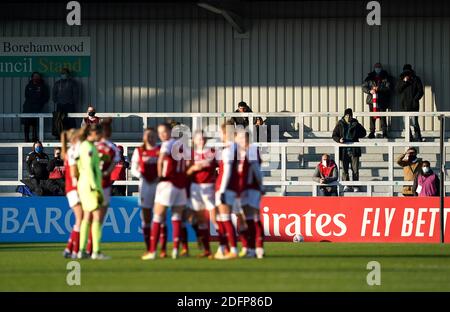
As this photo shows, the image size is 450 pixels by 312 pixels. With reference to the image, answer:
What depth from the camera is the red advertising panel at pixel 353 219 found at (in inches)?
1147

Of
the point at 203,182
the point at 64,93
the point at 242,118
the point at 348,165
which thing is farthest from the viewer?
the point at 64,93

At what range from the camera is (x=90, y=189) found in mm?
20422

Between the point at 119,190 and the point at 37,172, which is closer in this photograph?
the point at 37,172

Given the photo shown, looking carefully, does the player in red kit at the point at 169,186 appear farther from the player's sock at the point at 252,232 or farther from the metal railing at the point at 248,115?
the metal railing at the point at 248,115

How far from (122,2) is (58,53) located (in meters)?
2.31

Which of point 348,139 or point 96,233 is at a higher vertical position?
point 348,139

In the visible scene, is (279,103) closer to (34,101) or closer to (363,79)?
(363,79)

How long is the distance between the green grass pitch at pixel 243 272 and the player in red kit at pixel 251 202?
33cm

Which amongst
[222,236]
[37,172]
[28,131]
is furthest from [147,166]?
[28,131]

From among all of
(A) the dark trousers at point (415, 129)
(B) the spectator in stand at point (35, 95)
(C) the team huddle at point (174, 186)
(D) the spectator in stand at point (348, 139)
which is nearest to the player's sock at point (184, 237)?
(C) the team huddle at point (174, 186)

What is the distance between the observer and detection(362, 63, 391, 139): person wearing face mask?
35500mm

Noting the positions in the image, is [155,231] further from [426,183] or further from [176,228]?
[426,183]

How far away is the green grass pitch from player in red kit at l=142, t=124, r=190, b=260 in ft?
1.59

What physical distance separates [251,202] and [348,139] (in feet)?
39.5
